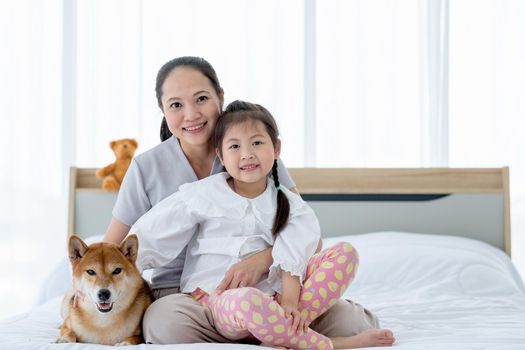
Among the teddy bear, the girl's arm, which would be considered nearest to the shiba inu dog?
the girl's arm

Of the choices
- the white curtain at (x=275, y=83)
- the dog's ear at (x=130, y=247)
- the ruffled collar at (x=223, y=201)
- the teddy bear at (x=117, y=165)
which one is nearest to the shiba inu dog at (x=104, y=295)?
the dog's ear at (x=130, y=247)

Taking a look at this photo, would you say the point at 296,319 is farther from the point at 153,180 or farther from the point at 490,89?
the point at 490,89

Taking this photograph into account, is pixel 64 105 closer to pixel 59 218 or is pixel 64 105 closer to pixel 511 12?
pixel 59 218

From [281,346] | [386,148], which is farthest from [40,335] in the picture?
[386,148]

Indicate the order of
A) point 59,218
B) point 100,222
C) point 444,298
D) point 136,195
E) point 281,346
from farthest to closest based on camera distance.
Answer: point 59,218 < point 100,222 < point 444,298 < point 136,195 < point 281,346

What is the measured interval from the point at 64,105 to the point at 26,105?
185 mm

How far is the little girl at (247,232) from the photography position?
158 cm

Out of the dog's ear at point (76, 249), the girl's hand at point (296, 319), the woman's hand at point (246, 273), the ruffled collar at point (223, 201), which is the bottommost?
the girl's hand at point (296, 319)

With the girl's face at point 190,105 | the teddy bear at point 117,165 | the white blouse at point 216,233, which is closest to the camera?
the white blouse at point 216,233

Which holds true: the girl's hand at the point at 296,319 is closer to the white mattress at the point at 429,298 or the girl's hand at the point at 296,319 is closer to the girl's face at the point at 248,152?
the white mattress at the point at 429,298

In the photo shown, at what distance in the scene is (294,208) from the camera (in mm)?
1726

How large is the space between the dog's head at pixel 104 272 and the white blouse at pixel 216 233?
0.11 m

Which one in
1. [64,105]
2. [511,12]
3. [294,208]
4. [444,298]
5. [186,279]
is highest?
[511,12]

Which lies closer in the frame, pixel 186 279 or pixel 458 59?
pixel 186 279
